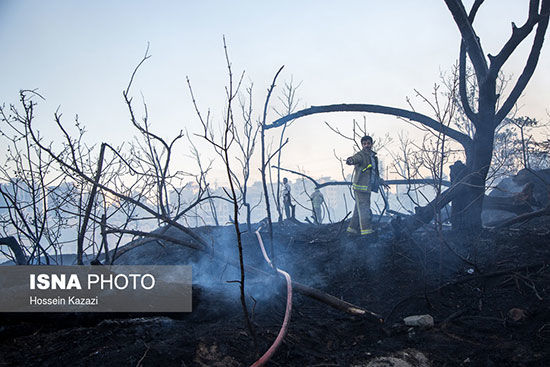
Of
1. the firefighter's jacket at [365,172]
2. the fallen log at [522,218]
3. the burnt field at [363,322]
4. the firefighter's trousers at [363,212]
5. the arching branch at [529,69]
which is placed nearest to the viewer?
the burnt field at [363,322]

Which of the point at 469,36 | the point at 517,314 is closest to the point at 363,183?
the point at 469,36

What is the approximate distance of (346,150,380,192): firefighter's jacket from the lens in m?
5.86

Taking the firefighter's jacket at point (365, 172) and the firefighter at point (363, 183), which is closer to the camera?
the firefighter at point (363, 183)

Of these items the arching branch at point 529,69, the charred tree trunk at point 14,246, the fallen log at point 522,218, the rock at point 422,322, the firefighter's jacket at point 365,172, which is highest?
the arching branch at point 529,69

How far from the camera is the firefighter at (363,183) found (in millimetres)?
5734

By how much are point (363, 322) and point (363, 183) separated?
3203mm

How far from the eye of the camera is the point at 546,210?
4.50m

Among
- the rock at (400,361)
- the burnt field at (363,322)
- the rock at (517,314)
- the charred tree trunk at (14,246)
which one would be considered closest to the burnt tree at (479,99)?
the burnt field at (363,322)

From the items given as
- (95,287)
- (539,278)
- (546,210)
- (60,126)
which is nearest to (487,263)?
(539,278)

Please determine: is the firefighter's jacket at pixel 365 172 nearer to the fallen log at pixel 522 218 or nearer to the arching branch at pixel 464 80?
the arching branch at pixel 464 80

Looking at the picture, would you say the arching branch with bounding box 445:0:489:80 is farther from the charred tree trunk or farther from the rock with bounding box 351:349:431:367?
the charred tree trunk

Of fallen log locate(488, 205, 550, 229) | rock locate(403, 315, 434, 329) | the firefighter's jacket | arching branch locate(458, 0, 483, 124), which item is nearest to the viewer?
rock locate(403, 315, 434, 329)

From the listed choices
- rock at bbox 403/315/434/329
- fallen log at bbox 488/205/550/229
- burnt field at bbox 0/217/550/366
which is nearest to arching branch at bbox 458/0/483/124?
fallen log at bbox 488/205/550/229

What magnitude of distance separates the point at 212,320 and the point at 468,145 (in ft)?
16.1
